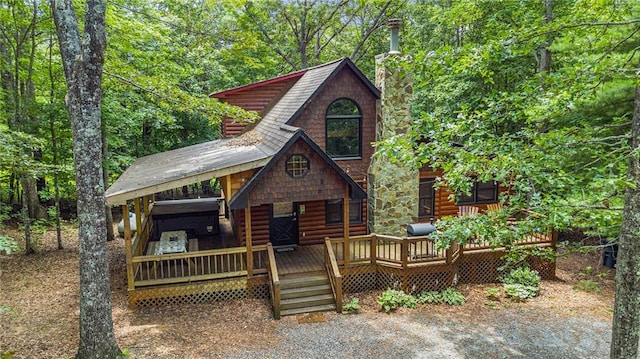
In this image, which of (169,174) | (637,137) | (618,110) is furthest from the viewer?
(618,110)

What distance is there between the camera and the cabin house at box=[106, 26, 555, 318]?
415 inches

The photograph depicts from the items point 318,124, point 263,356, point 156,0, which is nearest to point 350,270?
point 263,356

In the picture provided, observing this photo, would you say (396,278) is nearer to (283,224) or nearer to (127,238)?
(283,224)

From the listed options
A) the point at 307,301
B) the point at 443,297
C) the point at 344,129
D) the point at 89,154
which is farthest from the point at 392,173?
the point at 89,154

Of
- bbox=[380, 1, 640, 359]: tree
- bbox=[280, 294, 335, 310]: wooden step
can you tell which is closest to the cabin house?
bbox=[280, 294, 335, 310]: wooden step

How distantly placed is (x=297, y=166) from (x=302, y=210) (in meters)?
3.28

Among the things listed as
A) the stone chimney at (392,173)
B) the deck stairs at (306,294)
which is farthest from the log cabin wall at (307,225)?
the deck stairs at (306,294)

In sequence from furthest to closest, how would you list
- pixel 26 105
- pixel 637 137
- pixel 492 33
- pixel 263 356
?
pixel 492 33 < pixel 26 105 < pixel 263 356 < pixel 637 137

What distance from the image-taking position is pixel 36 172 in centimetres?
1105

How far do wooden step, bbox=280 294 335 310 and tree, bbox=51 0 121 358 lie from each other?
4.20 metres

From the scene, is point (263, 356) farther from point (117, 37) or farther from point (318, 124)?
point (117, 37)

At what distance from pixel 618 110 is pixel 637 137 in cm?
672

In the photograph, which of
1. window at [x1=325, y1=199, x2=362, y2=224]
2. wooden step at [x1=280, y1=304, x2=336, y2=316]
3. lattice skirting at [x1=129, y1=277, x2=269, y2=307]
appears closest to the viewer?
wooden step at [x1=280, y1=304, x2=336, y2=316]

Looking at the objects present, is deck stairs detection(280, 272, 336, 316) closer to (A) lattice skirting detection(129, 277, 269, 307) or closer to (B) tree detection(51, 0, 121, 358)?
(A) lattice skirting detection(129, 277, 269, 307)
